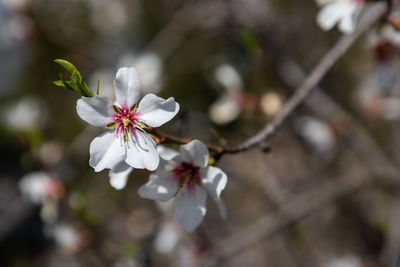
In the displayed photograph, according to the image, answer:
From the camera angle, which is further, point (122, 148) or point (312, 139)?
point (312, 139)

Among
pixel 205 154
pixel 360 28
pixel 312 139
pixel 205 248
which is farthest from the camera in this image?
pixel 312 139

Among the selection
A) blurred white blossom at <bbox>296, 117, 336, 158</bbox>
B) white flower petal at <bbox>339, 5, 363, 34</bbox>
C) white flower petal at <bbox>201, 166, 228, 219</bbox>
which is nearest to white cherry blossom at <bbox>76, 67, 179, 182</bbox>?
white flower petal at <bbox>201, 166, 228, 219</bbox>

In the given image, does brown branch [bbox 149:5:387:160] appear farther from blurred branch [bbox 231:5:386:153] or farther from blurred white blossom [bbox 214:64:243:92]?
blurred white blossom [bbox 214:64:243:92]

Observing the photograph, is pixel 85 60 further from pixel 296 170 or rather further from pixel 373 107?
pixel 373 107

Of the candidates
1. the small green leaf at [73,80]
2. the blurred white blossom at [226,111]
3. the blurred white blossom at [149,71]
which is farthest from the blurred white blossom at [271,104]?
the blurred white blossom at [149,71]

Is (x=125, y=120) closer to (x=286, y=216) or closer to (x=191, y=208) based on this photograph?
(x=191, y=208)

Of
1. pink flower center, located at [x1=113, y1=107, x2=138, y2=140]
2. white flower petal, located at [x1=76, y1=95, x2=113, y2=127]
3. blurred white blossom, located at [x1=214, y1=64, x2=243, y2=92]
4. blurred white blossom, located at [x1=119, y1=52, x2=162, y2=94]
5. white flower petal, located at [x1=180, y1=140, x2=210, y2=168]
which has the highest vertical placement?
white flower petal, located at [x1=76, y1=95, x2=113, y2=127]

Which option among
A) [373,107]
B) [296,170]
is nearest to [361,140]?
[373,107]

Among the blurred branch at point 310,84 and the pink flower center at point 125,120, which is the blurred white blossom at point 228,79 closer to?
the blurred branch at point 310,84
